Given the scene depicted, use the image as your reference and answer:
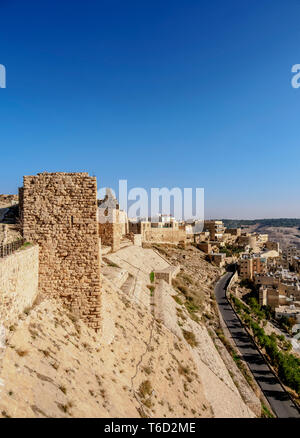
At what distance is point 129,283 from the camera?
1432cm

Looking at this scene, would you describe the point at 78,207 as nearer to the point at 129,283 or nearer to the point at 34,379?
the point at 34,379

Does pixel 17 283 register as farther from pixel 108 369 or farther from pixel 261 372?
pixel 261 372

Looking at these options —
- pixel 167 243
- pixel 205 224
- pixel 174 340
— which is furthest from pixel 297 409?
pixel 205 224

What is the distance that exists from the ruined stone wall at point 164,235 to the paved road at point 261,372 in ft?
69.5

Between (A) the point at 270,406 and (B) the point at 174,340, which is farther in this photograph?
(A) the point at 270,406

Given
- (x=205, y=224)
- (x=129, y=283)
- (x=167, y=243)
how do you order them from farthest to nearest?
(x=205, y=224)
(x=167, y=243)
(x=129, y=283)

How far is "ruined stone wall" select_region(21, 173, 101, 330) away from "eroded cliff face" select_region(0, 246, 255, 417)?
40 centimetres

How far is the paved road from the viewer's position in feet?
48.5

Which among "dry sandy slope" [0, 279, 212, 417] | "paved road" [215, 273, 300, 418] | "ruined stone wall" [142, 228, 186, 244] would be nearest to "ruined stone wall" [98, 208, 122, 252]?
"dry sandy slope" [0, 279, 212, 417]

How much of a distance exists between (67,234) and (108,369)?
299 centimetres

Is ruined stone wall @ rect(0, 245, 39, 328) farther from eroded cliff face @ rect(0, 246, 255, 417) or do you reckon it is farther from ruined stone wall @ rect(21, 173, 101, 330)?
ruined stone wall @ rect(21, 173, 101, 330)

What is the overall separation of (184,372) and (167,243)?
37.8 metres

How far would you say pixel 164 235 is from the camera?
1907 inches

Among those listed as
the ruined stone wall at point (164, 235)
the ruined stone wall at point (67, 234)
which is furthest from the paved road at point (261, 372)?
the ruined stone wall at point (164, 235)
